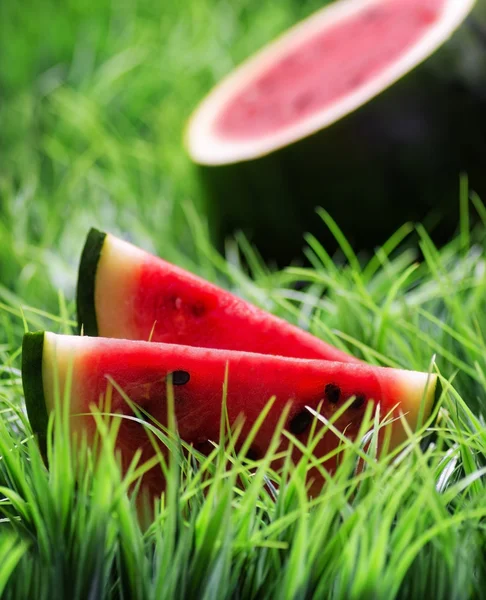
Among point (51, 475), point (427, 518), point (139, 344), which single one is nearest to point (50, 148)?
point (139, 344)

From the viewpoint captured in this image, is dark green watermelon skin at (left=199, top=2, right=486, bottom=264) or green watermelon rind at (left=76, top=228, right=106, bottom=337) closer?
green watermelon rind at (left=76, top=228, right=106, bottom=337)

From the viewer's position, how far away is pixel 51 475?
59cm

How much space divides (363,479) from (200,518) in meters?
0.13

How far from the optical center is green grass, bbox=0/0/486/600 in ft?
1.79

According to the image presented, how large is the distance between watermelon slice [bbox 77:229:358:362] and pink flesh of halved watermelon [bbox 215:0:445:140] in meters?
0.56

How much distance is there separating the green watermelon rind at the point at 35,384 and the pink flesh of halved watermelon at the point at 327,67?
78cm

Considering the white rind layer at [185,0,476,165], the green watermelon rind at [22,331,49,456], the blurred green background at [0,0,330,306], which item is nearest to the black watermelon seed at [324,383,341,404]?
the green watermelon rind at [22,331,49,456]

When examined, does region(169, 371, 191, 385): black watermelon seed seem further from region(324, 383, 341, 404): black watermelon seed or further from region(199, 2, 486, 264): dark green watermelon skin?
region(199, 2, 486, 264): dark green watermelon skin

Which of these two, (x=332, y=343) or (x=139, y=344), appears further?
(x=332, y=343)

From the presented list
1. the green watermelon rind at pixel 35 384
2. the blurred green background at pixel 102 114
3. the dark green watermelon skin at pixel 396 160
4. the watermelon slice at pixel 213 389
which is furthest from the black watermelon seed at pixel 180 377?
the dark green watermelon skin at pixel 396 160

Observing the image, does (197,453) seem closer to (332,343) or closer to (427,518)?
(427,518)

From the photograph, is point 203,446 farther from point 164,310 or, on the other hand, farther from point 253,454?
point 164,310

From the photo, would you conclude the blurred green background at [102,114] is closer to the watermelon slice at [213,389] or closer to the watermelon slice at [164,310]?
the watermelon slice at [164,310]

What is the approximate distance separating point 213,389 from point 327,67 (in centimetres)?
94
